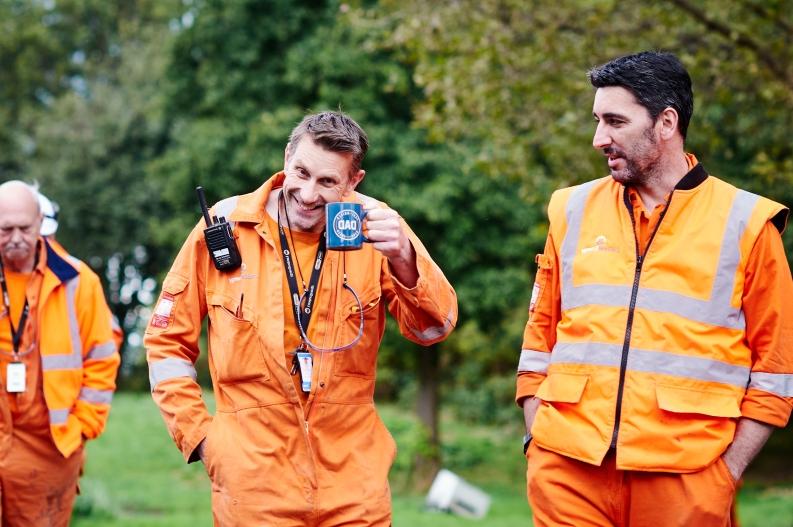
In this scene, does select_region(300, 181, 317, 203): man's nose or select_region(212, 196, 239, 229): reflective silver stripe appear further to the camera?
select_region(212, 196, 239, 229): reflective silver stripe

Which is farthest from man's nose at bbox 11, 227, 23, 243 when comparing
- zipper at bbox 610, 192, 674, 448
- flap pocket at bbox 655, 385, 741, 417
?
flap pocket at bbox 655, 385, 741, 417

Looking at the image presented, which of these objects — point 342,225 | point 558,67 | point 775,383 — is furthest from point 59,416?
point 558,67

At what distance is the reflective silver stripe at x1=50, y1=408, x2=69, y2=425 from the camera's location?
7.05 m

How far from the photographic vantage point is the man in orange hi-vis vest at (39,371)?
6.98 m

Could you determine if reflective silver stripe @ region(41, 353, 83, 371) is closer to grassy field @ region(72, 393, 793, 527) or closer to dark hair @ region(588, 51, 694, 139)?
dark hair @ region(588, 51, 694, 139)

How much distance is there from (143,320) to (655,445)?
119 feet

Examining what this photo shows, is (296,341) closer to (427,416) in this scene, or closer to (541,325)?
(541,325)

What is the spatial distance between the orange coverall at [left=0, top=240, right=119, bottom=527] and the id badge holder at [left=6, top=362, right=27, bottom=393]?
0.04 metres

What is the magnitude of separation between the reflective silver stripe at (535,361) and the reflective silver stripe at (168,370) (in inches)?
59.0

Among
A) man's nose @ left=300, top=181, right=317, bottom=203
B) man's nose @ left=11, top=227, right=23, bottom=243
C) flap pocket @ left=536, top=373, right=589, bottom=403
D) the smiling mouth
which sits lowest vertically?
flap pocket @ left=536, top=373, right=589, bottom=403

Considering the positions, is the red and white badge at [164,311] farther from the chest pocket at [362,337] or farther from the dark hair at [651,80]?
the dark hair at [651,80]

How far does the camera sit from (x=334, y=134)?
4.95m

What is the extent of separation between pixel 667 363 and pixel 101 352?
4254 mm

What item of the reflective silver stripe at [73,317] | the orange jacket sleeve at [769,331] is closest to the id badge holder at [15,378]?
the reflective silver stripe at [73,317]
